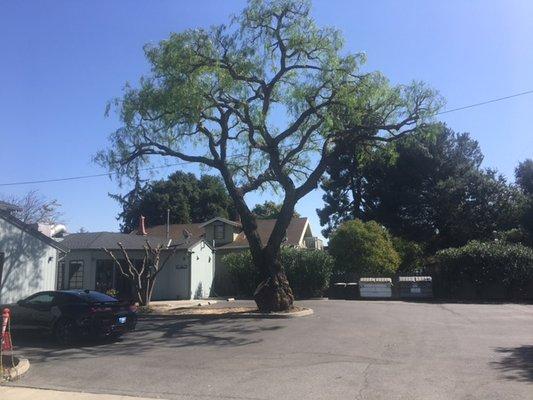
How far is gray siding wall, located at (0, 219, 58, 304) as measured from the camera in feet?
58.6

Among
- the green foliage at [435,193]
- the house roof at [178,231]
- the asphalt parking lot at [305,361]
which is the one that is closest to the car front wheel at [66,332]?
the asphalt parking lot at [305,361]

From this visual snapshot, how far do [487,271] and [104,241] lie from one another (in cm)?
2142

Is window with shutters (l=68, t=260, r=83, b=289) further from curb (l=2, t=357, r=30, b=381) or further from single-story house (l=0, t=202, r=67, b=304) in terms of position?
curb (l=2, t=357, r=30, b=381)

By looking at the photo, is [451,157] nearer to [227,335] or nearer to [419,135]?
[419,135]

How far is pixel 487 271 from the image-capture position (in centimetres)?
2794

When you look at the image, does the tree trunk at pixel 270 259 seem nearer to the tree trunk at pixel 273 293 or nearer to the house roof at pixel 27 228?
the tree trunk at pixel 273 293

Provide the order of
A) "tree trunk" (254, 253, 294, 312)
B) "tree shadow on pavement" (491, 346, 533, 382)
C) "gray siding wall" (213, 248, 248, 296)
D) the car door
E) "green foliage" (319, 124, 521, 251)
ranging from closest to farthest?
"tree shadow on pavement" (491, 346, 533, 382) < the car door < "tree trunk" (254, 253, 294, 312) < "gray siding wall" (213, 248, 248, 296) < "green foliage" (319, 124, 521, 251)

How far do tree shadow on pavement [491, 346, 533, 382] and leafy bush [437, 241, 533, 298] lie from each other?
1669cm

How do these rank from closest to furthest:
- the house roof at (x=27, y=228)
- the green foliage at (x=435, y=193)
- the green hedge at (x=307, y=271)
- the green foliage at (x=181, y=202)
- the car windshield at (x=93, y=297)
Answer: the car windshield at (x=93, y=297) < the house roof at (x=27, y=228) < the green hedge at (x=307, y=271) < the green foliage at (x=435, y=193) < the green foliage at (x=181, y=202)

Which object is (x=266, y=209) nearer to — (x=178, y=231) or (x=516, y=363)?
(x=178, y=231)

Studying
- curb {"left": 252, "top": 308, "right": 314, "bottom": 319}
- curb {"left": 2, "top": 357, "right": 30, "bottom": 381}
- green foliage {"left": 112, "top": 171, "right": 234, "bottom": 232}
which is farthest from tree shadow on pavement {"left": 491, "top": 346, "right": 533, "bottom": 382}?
green foliage {"left": 112, "top": 171, "right": 234, "bottom": 232}

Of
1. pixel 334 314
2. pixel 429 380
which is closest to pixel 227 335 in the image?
pixel 334 314

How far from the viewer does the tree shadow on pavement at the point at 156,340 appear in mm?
12477

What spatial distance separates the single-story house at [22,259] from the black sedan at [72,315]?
3559 mm
